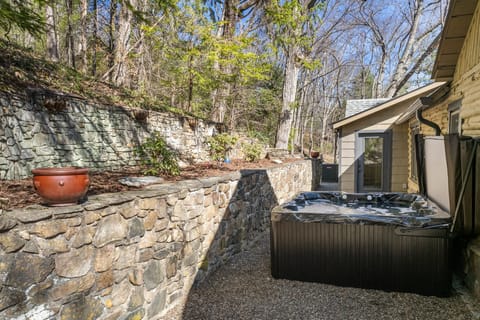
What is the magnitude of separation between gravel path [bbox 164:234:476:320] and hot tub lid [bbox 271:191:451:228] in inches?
29.0

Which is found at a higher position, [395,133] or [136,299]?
[395,133]

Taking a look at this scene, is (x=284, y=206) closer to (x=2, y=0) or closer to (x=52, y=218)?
(x=52, y=218)

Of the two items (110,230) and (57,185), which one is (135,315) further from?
(57,185)

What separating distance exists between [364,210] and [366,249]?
1.26 meters

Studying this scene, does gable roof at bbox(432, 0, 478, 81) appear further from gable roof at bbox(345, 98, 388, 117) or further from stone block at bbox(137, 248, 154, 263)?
gable roof at bbox(345, 98, 388, 117)

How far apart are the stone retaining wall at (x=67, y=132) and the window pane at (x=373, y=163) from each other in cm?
491

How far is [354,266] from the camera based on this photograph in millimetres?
3330

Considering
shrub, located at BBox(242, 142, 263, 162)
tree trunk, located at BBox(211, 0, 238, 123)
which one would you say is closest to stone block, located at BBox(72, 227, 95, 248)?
shrub, located at BBox(242, 142, 263, 162)

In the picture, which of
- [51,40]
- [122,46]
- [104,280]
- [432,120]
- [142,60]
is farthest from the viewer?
[142,60]

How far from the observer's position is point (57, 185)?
1.97 meters

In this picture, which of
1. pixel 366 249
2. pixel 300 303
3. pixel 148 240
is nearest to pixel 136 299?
pixel 148 240

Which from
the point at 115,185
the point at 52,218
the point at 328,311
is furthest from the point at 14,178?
the point at 328,311

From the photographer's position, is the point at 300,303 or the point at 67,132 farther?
the point at 67,132

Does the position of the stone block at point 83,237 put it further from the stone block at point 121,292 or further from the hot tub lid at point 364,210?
the hot tub lid at point 364,210
